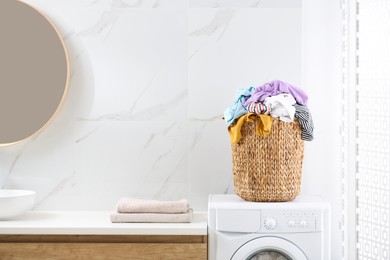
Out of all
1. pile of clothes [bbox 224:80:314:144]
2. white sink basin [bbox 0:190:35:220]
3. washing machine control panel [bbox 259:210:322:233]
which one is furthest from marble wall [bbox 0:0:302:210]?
washing machine control panel [bbox 259:210:322:233]

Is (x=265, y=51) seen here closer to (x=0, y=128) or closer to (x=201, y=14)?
(x=201, y=14)

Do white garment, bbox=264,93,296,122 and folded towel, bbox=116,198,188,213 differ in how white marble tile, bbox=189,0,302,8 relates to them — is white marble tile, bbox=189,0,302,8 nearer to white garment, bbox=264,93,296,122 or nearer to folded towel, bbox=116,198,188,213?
white garment, bbox=264,93,296,122

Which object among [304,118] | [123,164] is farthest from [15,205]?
[304,118]

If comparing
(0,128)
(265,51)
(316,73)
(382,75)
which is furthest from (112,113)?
(382,75)

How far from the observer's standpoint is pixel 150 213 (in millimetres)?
3293

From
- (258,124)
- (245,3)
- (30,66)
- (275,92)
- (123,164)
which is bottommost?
(123,164)

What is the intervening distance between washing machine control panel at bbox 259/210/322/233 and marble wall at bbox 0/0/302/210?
0.55m

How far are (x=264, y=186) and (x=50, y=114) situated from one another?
1206 mm

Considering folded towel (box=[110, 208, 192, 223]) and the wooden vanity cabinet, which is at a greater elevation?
folded towel (box=[110, 208, 192, 223])

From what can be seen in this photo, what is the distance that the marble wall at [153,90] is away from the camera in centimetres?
363

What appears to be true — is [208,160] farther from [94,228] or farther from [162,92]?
[94,228]

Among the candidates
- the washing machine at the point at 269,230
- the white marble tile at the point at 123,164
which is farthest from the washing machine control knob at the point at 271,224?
the white marble tile at the point at 123,164

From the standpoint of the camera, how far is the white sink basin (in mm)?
3287

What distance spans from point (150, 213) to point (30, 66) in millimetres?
1028
